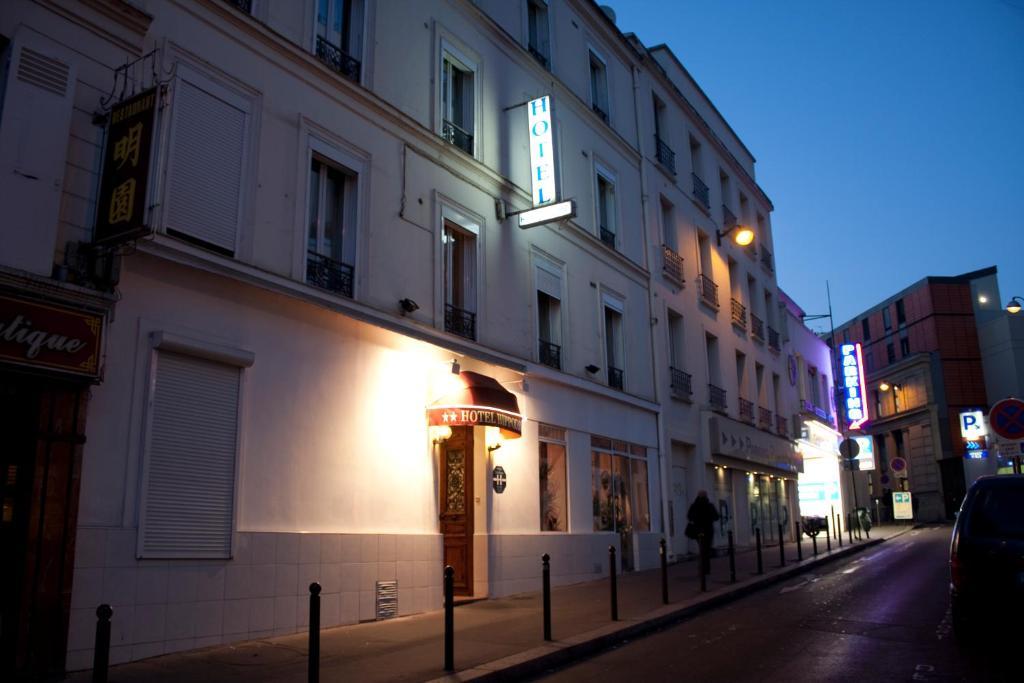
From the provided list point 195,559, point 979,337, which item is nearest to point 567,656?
point 195,559

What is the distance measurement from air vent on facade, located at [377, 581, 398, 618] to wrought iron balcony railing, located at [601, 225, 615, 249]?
400 inches

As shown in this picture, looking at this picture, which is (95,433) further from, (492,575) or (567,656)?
(492,575)

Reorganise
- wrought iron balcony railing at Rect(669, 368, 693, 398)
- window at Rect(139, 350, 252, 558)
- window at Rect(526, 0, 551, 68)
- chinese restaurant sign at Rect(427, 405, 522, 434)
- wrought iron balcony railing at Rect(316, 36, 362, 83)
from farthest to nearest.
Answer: wrought iron balcony railing at Rect(669, 368, 693, 398) → window at Rect(526, 0, 551, 68) → chinese restaurant sign at Rect(427, 405, 522, 434) → wrought iron balcony railing at Rect(316, 36, 362, 83) → window at Rect(139, 350, 252, 558)

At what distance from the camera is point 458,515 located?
1287cm

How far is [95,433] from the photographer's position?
7832 millimetres

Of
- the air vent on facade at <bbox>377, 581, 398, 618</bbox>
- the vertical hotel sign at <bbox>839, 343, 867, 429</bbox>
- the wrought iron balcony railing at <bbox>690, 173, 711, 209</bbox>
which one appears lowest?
the air vent on facade at <bbox>377, 581, 398, 618</bbox>

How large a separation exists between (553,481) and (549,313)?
3.39 meters

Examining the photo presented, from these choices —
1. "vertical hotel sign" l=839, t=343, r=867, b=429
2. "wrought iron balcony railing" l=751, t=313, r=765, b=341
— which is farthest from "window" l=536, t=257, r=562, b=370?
"vertical hotel sign" l=839, t=343, r=867, b=429

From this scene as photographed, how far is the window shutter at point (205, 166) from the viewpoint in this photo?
9.12 metres

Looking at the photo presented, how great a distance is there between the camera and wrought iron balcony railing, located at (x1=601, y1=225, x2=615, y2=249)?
18.8 meters

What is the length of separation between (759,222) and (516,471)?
21.3 meters

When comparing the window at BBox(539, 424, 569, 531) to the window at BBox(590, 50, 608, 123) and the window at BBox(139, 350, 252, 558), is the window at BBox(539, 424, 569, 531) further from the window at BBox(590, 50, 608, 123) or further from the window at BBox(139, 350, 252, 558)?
the window at BBox(590, 50, 608, 123)

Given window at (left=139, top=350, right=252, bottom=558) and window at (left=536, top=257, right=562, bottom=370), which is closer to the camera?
window at (left=139, top=350, right=252, bottom=558)

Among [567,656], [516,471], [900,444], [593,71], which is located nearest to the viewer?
[567,656]
